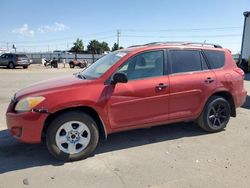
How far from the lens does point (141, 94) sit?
4.91m

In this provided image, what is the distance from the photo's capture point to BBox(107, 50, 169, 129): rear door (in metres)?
4.78

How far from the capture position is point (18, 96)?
15.4 ft

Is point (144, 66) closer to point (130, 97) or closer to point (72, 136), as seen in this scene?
point (130, 97)

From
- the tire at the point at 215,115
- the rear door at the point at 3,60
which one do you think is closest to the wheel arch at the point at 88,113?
the tire at the point at 215,115

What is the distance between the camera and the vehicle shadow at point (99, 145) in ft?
14.8

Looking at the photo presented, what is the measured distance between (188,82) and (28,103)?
2.77 m

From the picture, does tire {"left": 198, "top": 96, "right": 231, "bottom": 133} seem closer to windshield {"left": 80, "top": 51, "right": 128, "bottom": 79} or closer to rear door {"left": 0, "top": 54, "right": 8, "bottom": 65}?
Result: windshield {"left": 80, "top": 51, "right": 128, "bottom": 79}

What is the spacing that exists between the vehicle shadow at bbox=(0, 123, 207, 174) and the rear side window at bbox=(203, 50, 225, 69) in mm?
1349

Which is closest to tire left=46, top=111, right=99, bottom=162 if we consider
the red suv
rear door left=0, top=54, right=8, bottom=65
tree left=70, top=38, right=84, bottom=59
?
the red suv

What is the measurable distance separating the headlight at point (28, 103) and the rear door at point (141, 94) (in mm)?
1070

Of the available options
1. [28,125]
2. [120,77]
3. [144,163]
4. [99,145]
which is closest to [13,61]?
[99,145]

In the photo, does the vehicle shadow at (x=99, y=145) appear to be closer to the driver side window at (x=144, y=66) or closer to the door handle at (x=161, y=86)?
the door handle at (x=161, y=86)

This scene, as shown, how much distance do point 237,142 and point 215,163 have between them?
3.81 feet

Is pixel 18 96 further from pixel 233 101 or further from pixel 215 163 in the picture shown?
pixel 233 101
